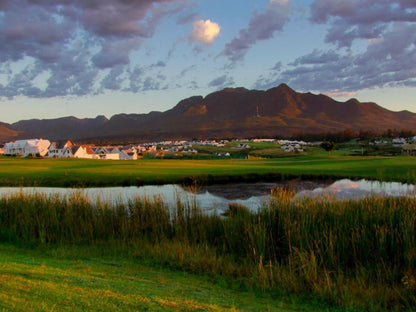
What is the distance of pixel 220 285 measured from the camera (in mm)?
8266

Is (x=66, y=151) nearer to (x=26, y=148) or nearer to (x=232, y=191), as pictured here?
(x=26, y=148)

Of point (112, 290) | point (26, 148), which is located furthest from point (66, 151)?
point (112, 290)

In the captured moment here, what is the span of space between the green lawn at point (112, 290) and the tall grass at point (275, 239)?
2.70 ft

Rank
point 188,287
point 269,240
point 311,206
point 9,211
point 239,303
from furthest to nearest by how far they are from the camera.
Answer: point 9,211 < point 311,206 < point 269,240 < point 188,287 < point 239,303

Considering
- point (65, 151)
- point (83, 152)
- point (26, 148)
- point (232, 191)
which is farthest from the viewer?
point (26, 148)

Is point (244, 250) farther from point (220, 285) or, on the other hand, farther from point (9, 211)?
point (9, 211)

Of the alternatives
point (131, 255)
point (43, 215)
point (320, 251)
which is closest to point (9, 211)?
point (43, 215)

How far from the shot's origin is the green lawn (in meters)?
5.76

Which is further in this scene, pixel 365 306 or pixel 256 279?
pixel 256 279

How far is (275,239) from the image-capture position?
11.6 m

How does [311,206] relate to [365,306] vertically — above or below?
above

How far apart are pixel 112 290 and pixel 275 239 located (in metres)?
6.30

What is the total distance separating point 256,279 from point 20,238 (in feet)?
27.6

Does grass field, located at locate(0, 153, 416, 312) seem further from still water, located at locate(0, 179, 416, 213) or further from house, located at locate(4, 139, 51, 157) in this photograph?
house, located at locate(4, 139, 51, 157)
